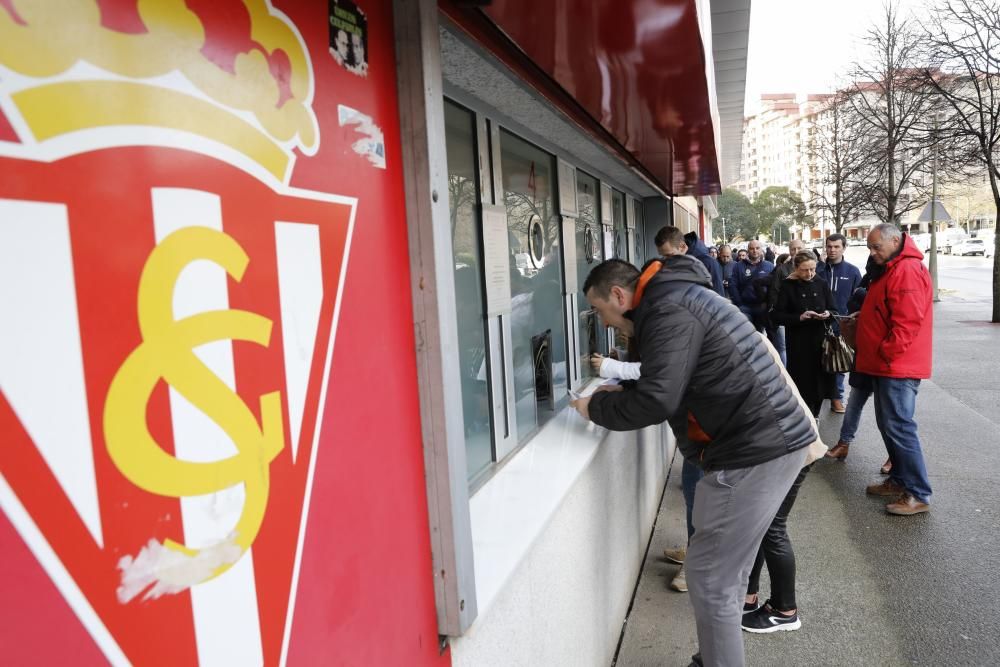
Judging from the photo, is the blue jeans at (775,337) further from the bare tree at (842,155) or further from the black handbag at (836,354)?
the bare tree at (842,155)

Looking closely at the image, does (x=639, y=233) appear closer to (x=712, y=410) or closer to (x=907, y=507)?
(x=907, y=507)

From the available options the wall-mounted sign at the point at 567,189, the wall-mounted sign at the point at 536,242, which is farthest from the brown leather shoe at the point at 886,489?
the wall-mounted sign at the point at 536,242

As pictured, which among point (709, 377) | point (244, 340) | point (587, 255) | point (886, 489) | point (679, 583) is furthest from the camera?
point (587, 255)

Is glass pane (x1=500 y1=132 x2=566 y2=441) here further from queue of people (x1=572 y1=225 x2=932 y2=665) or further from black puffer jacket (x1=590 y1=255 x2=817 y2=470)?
black puffer jacket (x1=590 y1=255 x2=817 y2=470)

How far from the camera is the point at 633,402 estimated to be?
2578mm

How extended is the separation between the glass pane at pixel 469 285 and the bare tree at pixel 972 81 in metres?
13.3

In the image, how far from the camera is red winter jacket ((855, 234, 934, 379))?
178 inches

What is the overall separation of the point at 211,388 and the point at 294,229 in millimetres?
308

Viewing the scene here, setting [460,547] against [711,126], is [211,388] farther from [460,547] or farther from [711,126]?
[711,126]

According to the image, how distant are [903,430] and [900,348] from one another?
0.56 m

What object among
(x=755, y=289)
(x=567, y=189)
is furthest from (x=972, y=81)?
(x=567, y=189)

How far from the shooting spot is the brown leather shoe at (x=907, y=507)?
15.4 feet

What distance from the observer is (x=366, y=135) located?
54.5 inches

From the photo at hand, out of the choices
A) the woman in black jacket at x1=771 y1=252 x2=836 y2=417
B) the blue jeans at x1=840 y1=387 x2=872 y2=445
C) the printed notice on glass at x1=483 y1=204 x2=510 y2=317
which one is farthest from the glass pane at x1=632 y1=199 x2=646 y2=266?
the printed notice on glass at x1=483 y1=204 x2=510 y2=317
